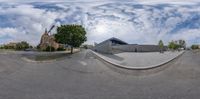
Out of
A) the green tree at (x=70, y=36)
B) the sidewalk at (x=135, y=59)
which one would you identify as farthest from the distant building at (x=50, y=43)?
the sidewalk at (x=135, y=59)

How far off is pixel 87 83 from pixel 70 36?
1.15 metres

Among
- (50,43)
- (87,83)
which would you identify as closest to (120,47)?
(50,43)

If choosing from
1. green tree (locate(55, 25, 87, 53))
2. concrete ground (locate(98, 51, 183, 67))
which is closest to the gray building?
concrete ground (locate(98, 51, 183, 67))

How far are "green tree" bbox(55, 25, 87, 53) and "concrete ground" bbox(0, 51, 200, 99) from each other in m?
0.31

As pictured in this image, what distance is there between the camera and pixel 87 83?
6.29 m

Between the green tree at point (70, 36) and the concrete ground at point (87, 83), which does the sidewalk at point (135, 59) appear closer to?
the concrete ground at point (87, 83)

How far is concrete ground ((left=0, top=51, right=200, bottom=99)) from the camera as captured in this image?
18.4ft

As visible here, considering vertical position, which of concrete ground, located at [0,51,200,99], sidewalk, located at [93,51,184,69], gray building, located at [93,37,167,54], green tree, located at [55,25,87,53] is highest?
green tree, located at [55,25,87,53]

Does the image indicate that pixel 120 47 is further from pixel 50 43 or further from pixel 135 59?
pixel 50 43

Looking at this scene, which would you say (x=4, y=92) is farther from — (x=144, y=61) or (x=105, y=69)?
(x=144, y=61)

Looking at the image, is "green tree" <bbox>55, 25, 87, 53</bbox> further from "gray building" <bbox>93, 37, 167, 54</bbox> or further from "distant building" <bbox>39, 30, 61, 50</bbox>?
"gray building" <bbox>93, 37, 167, 54</bbox>

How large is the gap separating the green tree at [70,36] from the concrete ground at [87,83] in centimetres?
31

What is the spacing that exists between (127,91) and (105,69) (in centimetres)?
54

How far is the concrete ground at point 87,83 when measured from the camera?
221 inches
